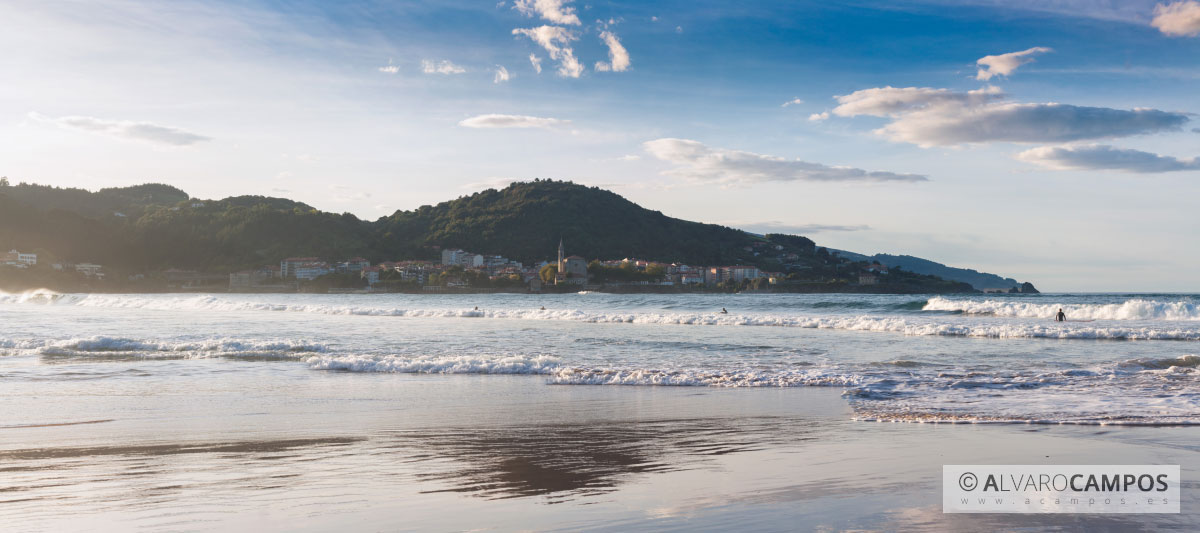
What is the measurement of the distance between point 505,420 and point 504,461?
242cm

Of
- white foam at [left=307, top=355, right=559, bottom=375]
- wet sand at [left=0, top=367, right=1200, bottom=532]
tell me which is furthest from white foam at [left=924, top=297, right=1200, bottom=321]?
wet sand at [left=0, top=367, right=1200, bottom=532]

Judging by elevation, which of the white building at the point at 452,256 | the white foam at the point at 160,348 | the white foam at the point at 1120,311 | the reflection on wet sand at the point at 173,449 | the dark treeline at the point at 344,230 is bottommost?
the white foam at the point at 160,348

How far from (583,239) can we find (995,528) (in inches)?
4780

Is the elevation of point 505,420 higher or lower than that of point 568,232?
lower

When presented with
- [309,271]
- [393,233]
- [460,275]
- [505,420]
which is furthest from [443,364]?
[393,233]

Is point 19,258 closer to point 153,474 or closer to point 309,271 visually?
point 309,271

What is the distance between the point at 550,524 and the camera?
13.5 feet

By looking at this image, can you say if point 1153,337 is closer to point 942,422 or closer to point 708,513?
point 942,422

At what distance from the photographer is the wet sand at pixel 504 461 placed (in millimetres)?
4254

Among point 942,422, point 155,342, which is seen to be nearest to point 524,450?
point 942,422

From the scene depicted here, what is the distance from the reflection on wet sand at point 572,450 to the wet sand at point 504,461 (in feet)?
0.10

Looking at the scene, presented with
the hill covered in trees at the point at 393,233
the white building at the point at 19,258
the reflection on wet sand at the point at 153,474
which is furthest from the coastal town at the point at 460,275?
the reflection on wet sand at the point at 153,474

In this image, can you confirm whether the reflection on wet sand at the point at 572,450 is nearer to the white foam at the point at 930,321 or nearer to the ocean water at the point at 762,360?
the ocean water at the point at 762,360

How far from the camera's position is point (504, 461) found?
6.07 metres
